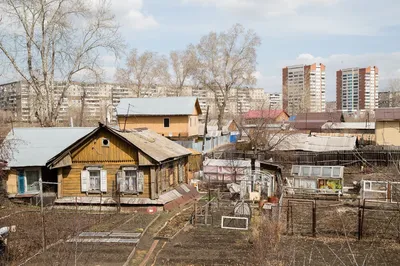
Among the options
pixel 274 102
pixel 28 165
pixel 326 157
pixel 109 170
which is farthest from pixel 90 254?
pixel 274 102

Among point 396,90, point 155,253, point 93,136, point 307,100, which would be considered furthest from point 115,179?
point 396,90

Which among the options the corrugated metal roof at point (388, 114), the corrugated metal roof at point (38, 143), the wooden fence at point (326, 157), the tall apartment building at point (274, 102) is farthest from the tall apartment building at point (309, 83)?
the corrugated metal roof at point (38, 143)

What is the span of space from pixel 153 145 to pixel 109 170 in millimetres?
2951

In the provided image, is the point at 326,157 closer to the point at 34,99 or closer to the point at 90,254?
the point at 90,254

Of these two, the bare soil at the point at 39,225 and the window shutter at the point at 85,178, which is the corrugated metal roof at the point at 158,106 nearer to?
the window shutter at the point at 85,178

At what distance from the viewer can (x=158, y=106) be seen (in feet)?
144

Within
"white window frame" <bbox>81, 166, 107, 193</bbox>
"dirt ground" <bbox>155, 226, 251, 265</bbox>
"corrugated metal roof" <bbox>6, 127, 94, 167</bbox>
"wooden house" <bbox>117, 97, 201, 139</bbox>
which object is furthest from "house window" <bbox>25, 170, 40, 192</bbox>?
"wooden house" <bbox>117, 97, 201, 139</bbox>

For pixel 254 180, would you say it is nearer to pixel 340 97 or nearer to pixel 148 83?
pixel 148 83

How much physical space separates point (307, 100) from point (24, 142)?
8356 centimetres

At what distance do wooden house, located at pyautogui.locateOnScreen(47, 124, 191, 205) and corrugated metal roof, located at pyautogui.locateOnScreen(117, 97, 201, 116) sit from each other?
2150 cm

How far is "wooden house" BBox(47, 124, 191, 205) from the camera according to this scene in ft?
67.7

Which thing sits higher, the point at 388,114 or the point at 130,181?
the point at 388,114

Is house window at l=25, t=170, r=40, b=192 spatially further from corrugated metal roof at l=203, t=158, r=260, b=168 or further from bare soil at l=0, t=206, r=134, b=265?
corrugated metal roof at l=203, t=158, r=260, b=168

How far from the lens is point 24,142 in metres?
23.6
